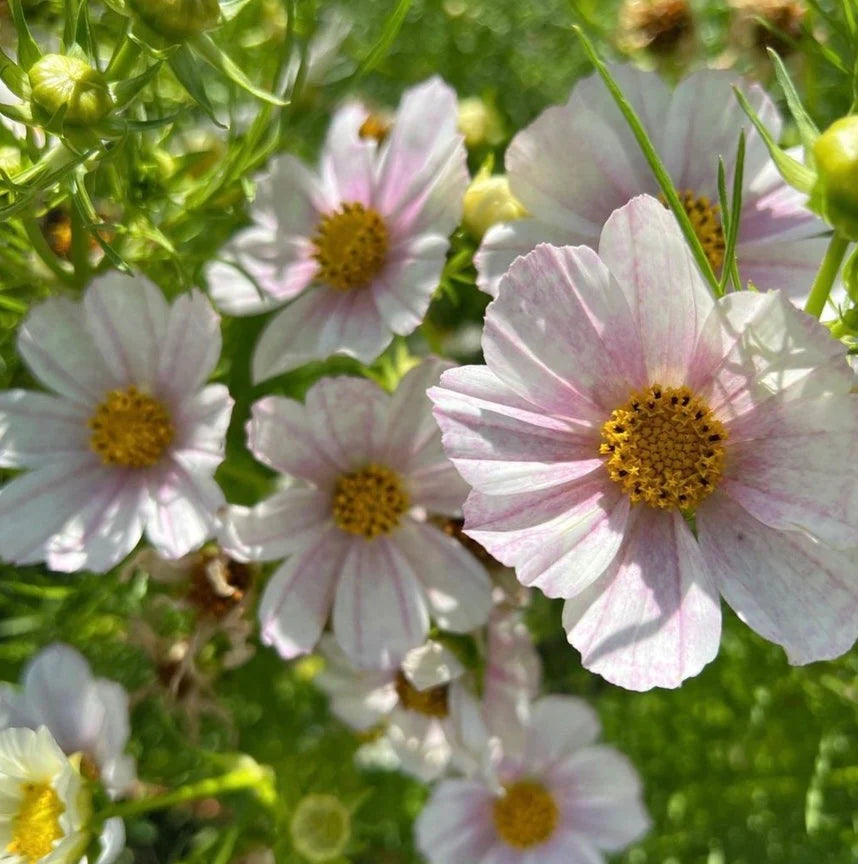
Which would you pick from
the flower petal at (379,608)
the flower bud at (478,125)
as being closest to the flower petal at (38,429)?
the flower petal at (379,608)

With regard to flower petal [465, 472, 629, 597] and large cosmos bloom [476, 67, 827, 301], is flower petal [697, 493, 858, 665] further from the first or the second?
large cosmos bloom [476, 67, 827, 301]

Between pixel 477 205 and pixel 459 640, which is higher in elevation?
pixel 477 205

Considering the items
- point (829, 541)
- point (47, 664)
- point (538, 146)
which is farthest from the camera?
point (47, 664)

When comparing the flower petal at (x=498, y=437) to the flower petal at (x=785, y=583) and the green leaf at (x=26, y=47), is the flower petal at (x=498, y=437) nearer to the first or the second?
the flower petal at (x=785, y=583)

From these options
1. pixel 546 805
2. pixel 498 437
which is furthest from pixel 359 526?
pixel 546 805

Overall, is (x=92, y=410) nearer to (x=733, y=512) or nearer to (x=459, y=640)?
(x=459, y=640)

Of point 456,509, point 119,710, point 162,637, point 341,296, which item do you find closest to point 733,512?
point 456,509
